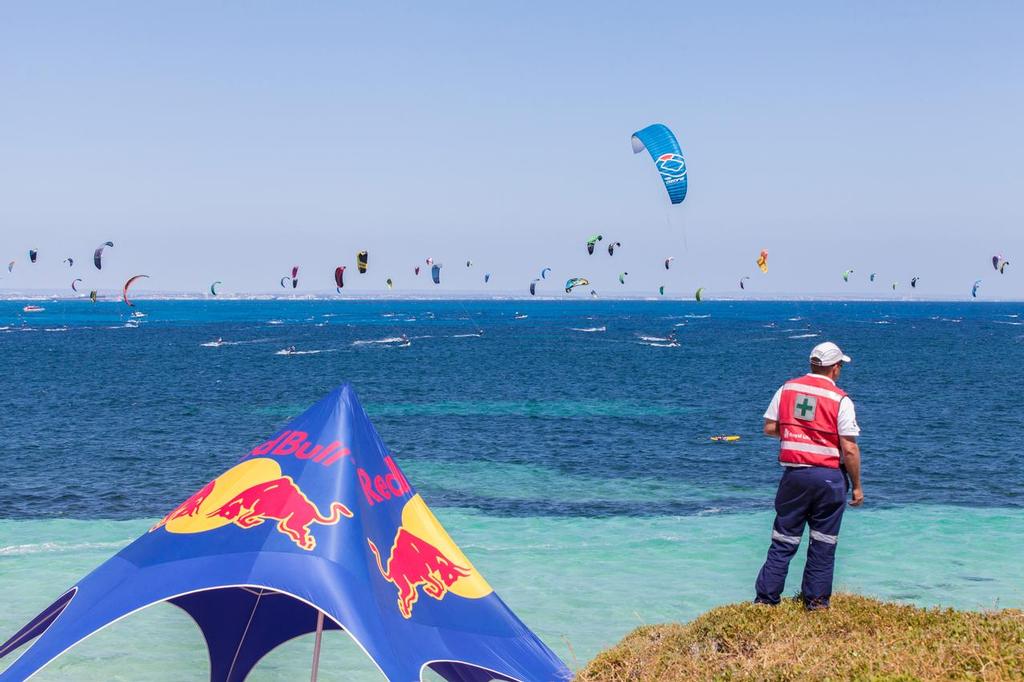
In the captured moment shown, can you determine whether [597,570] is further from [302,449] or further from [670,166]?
[302,449]

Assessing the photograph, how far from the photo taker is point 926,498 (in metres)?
27.5

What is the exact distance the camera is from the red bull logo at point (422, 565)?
8.00 meters

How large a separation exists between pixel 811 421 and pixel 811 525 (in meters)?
0.94

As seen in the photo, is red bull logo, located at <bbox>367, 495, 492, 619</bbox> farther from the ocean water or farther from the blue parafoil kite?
the blue parafoil kite

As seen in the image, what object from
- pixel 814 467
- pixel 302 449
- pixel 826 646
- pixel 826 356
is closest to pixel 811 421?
pixel 814 467

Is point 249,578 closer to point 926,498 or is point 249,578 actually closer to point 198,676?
point 198,676

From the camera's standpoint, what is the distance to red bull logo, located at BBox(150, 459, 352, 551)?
7.70 metres

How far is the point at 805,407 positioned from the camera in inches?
301

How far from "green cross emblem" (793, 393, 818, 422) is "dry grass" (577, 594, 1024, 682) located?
1.57 m

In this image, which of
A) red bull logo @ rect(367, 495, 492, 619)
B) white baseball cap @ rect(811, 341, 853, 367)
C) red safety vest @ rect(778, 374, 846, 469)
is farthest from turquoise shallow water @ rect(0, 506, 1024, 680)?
white baseball cap @ rect(811, 341, 853, 367)

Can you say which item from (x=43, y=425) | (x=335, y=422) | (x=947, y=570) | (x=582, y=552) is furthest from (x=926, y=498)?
(x=43, y=425)

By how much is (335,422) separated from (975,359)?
98536mm

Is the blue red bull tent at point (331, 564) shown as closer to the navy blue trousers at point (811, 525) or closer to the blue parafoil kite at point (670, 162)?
the navy blue trousers at point (811, 525)

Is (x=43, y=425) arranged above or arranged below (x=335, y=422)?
below
